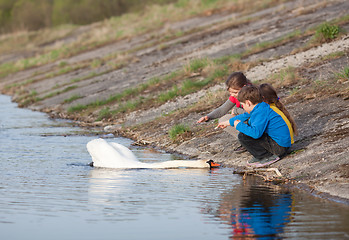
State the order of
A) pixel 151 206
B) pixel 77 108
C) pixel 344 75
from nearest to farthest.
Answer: pixel 151 206
pixel 344 75
pixel 77 108

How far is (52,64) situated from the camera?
3984cm

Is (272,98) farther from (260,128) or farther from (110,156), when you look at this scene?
(110,156)

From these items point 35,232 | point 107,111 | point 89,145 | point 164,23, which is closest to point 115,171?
point 89,145

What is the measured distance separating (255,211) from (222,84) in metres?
12.2

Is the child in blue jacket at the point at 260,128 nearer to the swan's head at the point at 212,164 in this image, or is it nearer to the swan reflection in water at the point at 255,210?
the swan's head at the point at 212,164

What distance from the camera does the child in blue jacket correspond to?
1030 centimetres

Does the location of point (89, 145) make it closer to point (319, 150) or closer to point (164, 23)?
point (319, 150)

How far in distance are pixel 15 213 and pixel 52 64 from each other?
32804 millimetres

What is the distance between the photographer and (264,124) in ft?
33.7

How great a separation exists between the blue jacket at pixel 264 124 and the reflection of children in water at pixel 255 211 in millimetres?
1002

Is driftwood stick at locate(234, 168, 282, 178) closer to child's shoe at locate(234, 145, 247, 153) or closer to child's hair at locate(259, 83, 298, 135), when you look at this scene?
child's hair at locate(259, 83, 298, 135)

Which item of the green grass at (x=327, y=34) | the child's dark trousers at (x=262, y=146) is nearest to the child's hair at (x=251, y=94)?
the child's dark trousers at (x=262, y=146)

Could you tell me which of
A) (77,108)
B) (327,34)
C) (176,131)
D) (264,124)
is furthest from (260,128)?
(77,108)

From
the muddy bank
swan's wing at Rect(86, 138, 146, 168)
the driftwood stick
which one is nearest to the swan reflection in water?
the driftwood stick
